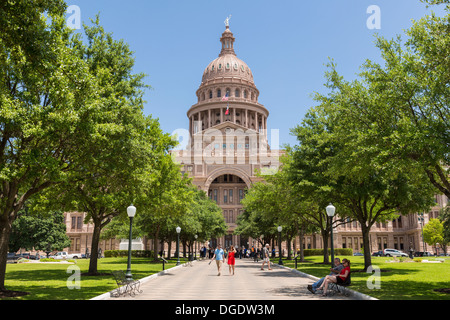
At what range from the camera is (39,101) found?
15680mm

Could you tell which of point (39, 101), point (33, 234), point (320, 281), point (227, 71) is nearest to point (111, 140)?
point (39, 101)

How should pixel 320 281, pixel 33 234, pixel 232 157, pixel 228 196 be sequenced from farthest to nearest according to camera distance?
pixel 228 196 < pixel 232 157 < pixel 33 234 < pixel 320 281

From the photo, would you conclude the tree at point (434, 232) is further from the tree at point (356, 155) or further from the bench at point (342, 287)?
the bench at point (342, 287)

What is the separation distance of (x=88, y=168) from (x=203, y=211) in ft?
124

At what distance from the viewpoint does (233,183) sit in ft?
338

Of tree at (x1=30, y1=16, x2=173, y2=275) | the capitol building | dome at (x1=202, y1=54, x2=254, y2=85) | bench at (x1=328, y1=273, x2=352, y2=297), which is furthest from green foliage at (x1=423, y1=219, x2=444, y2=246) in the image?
dome at (x1=202, y1=54, x2=254, y2=85)

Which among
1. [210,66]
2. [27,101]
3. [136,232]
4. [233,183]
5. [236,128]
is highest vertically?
[210,66]

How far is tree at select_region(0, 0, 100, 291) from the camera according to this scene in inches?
449

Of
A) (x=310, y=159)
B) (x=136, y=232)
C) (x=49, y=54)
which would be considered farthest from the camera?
(x=136, y=232)

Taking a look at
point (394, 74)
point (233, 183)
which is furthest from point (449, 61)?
point (233, 183)

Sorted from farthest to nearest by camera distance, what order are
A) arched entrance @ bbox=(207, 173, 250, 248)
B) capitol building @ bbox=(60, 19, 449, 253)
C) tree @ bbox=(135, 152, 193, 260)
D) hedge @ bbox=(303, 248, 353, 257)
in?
1. arched entrance @ bbox=(207, 173, 250, 248)
2. capitol building @ bbox=(60, 19, 449, 253)
3. hedge @ bbox=(303, 248, 353, 257)
4. tree @ bbox=(135, 152, 193, 260)

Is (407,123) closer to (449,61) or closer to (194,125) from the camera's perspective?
(449,61)

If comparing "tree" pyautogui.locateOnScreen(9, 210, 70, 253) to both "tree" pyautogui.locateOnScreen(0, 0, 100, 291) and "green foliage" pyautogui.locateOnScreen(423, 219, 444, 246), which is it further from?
"green foliage" pyautogui.locateOnScreen(423, 219, 444, 246)

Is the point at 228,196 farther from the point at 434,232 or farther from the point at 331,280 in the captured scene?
the point at 331,280
